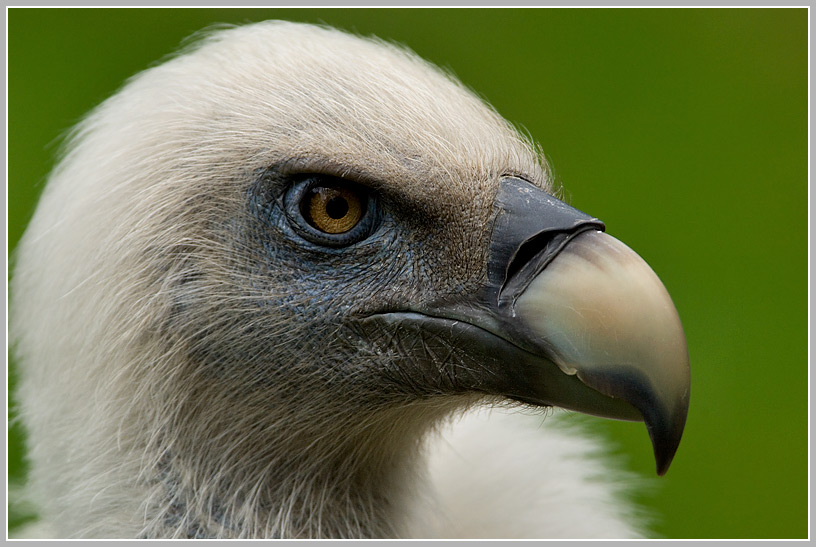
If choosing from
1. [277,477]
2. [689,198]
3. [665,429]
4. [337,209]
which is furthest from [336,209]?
[689,198]

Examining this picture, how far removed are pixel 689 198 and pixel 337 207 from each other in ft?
13.0

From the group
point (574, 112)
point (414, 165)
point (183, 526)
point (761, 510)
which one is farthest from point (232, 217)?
point (761, 510)

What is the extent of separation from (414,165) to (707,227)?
3.95 meters

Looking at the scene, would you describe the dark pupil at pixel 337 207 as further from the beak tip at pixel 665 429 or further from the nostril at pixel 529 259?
the beak tip at pixel 665 429

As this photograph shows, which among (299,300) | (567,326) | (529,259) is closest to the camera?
(567,326)

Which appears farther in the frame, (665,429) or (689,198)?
(689,198)

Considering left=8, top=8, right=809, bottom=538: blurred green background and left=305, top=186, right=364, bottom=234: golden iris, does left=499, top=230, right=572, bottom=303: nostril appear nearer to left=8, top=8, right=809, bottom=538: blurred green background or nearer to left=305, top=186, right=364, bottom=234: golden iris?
left=305, top=186, right=364, bottom=234: golden iris

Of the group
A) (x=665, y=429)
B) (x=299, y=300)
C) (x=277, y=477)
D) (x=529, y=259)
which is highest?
(x=529, y=259)

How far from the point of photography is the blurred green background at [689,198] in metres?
4.82

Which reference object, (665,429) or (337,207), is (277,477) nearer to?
(337,207)

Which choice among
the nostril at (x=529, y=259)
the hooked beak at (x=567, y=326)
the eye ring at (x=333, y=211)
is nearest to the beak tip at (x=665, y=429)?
the hooked beak at (x=567, y=326)

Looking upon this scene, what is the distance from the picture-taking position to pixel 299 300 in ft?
8.25

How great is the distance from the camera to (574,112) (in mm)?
5703

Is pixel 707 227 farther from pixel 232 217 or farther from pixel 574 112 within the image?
pixel 232 217
